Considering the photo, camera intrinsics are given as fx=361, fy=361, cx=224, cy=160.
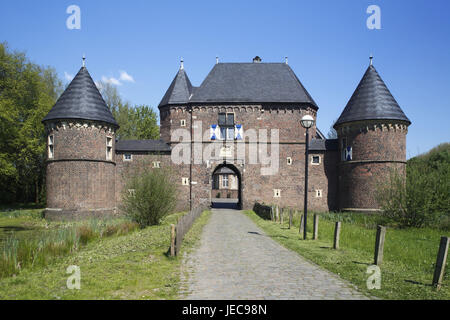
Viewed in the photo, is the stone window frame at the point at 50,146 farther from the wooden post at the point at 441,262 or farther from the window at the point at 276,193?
the wooden post at the point at 441,262

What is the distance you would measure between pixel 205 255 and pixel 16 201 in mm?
35043

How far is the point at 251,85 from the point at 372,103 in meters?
9.52

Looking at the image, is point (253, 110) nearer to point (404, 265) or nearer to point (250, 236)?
point (250, 236)

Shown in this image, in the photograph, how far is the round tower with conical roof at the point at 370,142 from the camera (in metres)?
24.6

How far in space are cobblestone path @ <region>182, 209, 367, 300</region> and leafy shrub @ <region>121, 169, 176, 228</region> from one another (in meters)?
5.42

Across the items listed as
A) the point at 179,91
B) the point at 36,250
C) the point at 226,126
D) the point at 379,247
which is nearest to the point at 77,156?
the point at 179,91

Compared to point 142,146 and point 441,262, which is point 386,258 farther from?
point 142,146

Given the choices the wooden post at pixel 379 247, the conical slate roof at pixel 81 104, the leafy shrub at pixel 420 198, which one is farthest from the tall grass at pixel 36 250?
the leafy shrub at pixel 420 198

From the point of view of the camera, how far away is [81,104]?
24.3 m

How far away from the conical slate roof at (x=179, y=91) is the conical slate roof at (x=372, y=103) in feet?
40.5

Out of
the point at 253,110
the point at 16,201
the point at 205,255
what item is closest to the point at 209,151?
the point at 253,110

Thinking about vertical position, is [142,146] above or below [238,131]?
below

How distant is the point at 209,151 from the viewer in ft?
92.9

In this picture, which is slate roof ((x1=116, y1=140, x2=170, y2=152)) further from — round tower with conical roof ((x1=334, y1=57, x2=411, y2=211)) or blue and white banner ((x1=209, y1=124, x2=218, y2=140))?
round tower with conical roof ((x1=334, y1=57, x2=411, y2=211))
